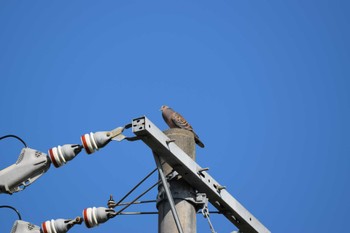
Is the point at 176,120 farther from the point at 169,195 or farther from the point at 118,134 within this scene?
the point at 169,195

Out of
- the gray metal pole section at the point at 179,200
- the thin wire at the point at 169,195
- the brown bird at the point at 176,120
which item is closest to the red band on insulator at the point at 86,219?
the gray metal pole section at the point at 179,200

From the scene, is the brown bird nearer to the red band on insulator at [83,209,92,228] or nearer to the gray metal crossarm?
the gray metal crossarm

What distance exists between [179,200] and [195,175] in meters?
0.24

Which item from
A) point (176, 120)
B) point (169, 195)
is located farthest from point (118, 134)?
point (176, 120)

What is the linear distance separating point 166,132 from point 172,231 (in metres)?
0.89

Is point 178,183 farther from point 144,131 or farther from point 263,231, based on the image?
point 263,231

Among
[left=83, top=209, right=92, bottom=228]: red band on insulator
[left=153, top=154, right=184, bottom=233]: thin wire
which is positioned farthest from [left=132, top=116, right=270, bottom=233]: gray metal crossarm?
[left=83, top=209, right=92, bottom=228]: red band on insulator

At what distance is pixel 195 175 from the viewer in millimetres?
4824

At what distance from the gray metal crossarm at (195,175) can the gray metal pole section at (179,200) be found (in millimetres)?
89

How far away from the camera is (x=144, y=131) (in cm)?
455

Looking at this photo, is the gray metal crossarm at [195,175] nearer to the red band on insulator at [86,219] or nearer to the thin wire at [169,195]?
the thin wire at [169,195]

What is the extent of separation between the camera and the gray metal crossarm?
15.1 ft

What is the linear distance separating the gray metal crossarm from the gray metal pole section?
0.09 meters

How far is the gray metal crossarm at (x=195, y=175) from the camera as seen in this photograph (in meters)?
4.60
